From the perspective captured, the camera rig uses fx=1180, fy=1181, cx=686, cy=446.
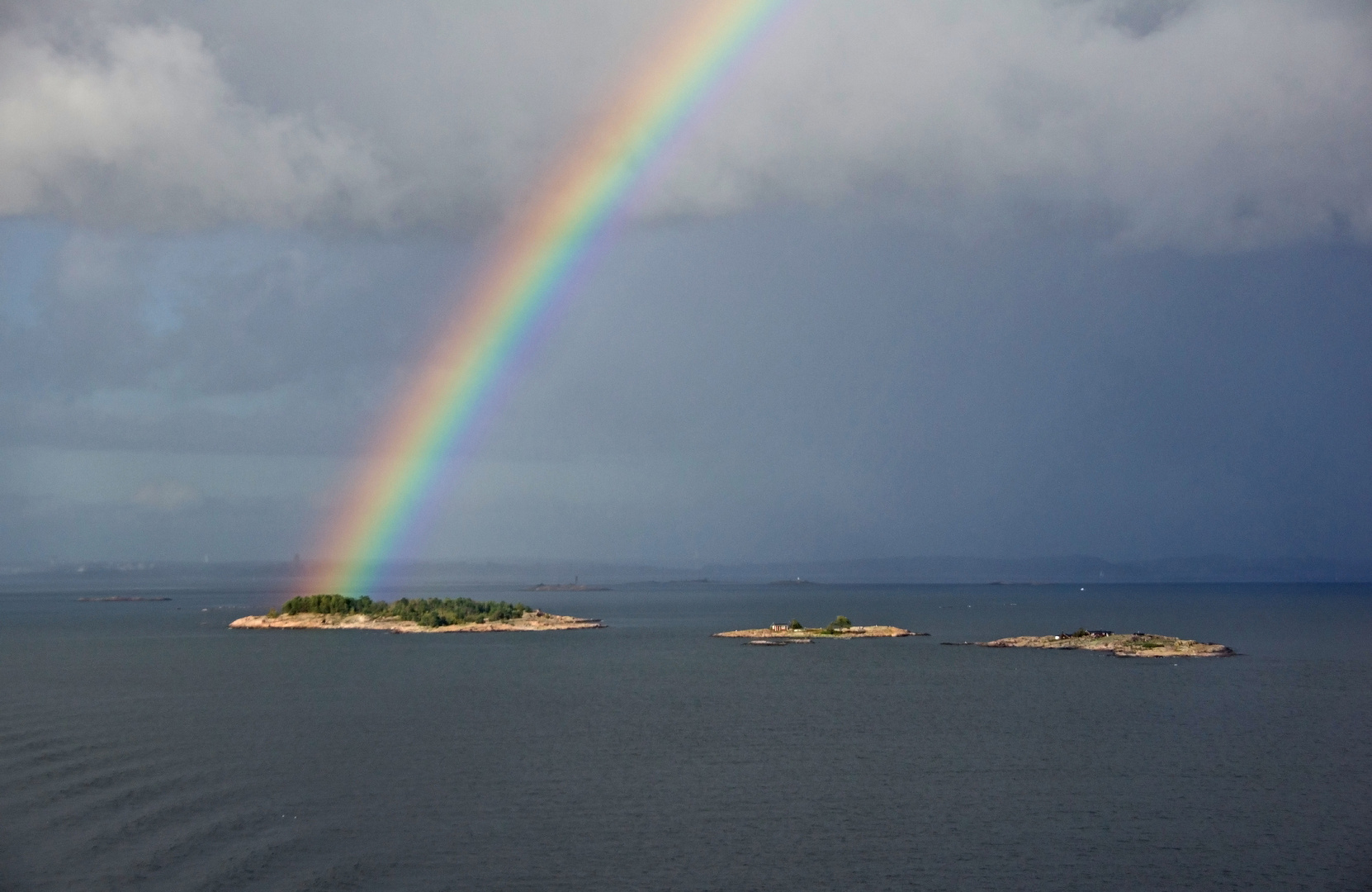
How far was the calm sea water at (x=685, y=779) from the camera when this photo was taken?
148ft

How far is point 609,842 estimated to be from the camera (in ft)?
159


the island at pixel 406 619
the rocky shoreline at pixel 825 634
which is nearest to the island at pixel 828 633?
the rocky shoreline at pixel 825 634

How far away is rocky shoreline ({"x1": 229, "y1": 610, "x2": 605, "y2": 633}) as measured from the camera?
187m

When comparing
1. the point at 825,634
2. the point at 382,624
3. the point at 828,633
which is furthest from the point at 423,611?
the point at 828,633

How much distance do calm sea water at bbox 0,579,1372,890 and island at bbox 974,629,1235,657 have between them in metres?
17.5

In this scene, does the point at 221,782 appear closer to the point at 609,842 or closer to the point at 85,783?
the point at 85,783

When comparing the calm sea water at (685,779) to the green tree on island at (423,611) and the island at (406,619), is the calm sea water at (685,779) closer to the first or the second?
the island at (406,619)

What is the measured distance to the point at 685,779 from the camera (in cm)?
6144

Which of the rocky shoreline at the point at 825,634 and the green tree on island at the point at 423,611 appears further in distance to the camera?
the green tree on island at the point at 423,611

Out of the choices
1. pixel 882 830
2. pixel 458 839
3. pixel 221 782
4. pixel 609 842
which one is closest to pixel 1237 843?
pixel 882 830

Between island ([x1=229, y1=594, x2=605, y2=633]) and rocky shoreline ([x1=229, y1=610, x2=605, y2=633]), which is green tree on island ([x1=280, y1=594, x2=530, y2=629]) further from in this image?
rocky shoreline ([x1=229, y1=610, x2=605, y2=633])

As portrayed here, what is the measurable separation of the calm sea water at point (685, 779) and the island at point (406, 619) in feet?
227

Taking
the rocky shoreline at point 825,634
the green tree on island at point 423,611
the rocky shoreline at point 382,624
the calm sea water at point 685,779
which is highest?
the green tree on island at point 423,611

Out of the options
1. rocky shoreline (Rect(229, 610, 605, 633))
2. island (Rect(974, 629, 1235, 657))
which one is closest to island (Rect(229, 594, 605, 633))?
rocky shoreline (Rect(229, 610, 605, 633))
